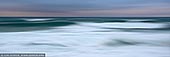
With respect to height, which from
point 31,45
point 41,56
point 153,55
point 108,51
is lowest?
point 41,56

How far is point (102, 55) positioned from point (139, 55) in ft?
2.17

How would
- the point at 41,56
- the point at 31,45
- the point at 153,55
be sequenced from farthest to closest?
the point at 31,45
the point at 153,55
the point at 41,56

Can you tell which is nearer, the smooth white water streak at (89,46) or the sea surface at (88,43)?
the smooth white water streak at (89,46)

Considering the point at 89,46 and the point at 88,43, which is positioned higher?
the point at 88,43

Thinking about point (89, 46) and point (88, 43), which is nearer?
point (89, 46)

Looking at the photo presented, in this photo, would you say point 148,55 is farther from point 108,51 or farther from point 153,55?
point 108,51

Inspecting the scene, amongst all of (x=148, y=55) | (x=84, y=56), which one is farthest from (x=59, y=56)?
(x=148, y=55)

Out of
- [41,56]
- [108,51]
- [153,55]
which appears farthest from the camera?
[108,51]

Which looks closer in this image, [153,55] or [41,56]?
[41,56]

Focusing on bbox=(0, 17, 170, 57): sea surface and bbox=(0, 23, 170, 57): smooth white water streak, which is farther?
bbox=(0, 17, 170, 57): sea surface

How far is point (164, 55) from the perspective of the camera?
4.55 metres

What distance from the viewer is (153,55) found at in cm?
443

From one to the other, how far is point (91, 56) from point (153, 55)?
1.09 metres

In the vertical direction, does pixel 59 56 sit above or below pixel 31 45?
below
